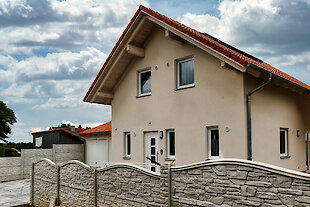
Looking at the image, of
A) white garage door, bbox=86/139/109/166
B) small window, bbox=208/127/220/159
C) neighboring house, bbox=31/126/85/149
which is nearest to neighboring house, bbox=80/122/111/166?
white garage door, bbox=86/139/109/166

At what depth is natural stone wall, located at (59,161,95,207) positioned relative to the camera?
10039 mm

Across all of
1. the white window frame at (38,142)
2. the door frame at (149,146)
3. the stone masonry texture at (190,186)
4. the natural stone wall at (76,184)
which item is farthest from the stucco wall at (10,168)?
the door frame at (149,146)

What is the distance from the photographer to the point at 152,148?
1305 cm

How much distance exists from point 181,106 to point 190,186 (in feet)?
17.1

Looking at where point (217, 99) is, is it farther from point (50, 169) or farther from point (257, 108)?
point (50, 169)

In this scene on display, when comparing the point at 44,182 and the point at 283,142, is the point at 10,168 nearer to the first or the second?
the point at 44,182

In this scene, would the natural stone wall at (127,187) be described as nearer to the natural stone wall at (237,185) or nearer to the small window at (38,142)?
the natural stone wall at (237,185)

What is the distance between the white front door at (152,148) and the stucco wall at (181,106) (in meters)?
0.24

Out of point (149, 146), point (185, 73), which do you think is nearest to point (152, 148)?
point (149, 146)

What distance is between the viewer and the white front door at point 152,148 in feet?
42.3

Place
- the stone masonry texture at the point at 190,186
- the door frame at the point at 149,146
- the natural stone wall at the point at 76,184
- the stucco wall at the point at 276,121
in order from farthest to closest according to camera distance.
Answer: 1. the door frame at the point at 149,146
2. the stucco wall at the point at 276,121
3. the natural stone wall at the point at 76,184
4. the stone masonry texture at the point at 190,186

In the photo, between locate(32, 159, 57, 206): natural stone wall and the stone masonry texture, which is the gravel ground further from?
the stone masonry texture

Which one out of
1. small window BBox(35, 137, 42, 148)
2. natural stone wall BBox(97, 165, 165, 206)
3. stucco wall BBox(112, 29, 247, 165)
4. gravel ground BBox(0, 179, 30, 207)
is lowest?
gravel ground BBox(0, 179, 30, 207)

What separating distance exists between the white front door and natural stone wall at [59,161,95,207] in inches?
131
